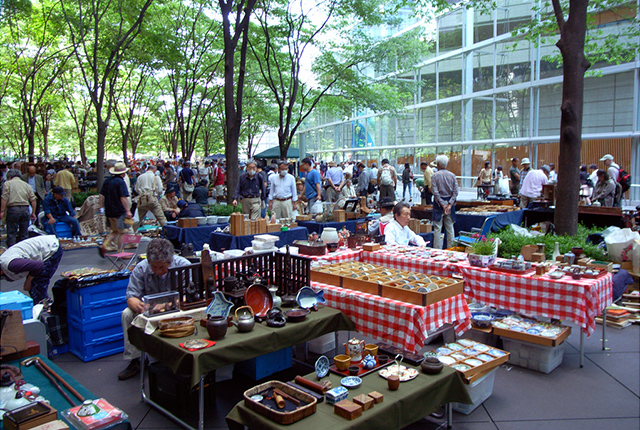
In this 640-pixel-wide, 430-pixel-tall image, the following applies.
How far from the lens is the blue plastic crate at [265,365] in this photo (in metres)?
4.68

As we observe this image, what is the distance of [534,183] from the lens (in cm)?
1265

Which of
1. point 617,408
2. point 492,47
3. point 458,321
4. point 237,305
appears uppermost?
point 492,47

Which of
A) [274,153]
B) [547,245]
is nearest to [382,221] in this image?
[547,245]

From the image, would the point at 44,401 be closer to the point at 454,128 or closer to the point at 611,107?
the point at 611,107

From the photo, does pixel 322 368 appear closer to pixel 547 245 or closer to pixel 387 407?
pixel 387 407

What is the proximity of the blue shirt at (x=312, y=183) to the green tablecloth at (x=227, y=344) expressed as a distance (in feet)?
29.6

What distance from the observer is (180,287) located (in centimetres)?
425

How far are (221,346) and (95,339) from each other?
2609 millimetres

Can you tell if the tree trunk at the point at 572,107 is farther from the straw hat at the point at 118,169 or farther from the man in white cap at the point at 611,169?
the straw hat at the point at 118,169

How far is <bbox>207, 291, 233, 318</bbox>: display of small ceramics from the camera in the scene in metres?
4.00

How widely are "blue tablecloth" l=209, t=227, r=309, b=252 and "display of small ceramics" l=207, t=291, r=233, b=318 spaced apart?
13.9ft

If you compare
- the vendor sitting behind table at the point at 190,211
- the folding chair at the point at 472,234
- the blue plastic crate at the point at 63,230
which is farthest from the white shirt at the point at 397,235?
the blue plastic crate at the point at 63,230

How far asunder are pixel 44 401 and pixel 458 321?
12.2 ft

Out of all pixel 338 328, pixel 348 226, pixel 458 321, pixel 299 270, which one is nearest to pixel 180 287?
pixel 299 270
